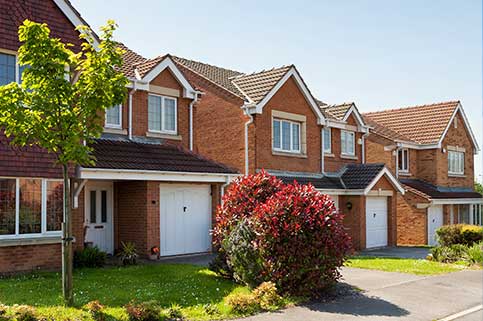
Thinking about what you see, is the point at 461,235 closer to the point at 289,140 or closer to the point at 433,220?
the point at 289,140

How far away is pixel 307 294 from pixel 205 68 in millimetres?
16569

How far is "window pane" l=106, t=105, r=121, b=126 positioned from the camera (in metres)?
17.5

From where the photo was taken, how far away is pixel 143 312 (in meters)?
9.03

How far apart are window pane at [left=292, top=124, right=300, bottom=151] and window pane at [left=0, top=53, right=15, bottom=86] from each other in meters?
12.8

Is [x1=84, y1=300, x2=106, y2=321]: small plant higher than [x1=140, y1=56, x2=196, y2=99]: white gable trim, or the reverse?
[x1=140, y1=56, x2=196, y2=99]: white gable trim

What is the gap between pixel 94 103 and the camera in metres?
9.60

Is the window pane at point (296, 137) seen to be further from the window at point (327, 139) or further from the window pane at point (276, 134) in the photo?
the window at point (327, 139)

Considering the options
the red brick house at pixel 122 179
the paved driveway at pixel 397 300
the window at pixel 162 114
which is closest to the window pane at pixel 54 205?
the red brick house at pixel 122 179

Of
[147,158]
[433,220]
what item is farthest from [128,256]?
[433,220]

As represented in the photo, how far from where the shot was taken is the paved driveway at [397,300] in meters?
10.3

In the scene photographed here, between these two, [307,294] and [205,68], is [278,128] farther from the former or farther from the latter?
[307,294]

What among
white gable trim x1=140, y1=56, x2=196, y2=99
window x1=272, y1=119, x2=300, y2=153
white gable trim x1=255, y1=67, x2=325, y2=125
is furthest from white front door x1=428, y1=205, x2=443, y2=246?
white gable trim x1=140, y1=56, x2=196, y2=99

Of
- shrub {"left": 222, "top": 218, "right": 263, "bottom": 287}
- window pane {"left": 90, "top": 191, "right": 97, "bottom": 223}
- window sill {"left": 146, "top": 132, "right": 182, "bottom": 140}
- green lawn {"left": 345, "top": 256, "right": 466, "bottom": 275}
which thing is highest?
window sill {"left": 146, "top": 132, "right": 182, "bottom": 140}

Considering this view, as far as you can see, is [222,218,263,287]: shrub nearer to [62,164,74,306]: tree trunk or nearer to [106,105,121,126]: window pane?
[62,164,74,306]: tree trunk
